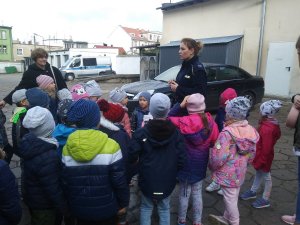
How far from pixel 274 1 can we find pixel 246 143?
11.6 m

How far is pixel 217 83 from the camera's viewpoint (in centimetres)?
812

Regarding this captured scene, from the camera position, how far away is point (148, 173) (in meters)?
2.46

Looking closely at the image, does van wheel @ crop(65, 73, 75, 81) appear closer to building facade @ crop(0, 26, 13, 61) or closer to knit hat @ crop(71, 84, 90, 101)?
knit hat @ crop(71, 84, 90, 101)

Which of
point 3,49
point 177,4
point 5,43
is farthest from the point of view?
point 5,43

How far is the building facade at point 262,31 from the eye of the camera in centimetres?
1157

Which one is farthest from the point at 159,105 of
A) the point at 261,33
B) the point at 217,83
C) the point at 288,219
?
the point at 261,33

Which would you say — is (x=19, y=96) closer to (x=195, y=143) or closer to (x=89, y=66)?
(x=195, y=143)

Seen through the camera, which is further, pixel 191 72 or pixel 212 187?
pixel 212 187

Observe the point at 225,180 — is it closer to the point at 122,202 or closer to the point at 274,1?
the point at 122,202

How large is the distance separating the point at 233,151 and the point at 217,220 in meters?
0.80

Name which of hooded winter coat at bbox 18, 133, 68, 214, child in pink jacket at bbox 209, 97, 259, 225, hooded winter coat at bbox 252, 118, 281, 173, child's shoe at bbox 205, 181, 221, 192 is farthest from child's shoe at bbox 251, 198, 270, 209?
hooded winter coat at bbox 18, 133, 68, 214

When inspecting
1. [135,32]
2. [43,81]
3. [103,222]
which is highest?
[135,32]

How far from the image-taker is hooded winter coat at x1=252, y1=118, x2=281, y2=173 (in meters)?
3.12

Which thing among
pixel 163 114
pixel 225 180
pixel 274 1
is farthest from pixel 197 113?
pixel 274 1
